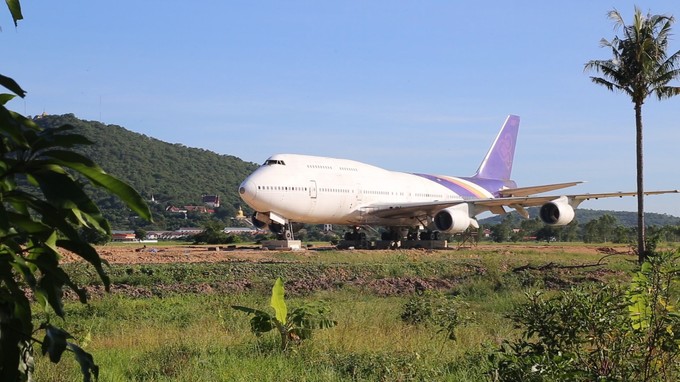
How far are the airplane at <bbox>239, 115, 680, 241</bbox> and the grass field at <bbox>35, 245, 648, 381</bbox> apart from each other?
1210 cm

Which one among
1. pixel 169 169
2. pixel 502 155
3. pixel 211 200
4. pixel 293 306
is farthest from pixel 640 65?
pixel 169 169

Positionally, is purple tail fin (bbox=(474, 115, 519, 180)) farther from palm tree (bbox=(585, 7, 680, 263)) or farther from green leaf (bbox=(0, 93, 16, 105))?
green leaf (bbox=(0, 93, 16, 105))

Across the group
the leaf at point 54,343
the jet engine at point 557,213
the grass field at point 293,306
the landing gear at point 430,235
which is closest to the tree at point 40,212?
the leaf at point 54,343

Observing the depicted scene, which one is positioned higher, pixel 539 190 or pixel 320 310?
pixel 539 190

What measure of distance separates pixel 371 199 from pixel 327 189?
11.3 feet

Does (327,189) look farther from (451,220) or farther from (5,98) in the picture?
(5,98)

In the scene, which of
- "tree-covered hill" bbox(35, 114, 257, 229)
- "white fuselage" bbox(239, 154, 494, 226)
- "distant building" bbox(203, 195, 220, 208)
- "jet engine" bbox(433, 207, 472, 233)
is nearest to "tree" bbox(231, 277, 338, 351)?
"white fuselage" bbox(239, 154, 494, 226)

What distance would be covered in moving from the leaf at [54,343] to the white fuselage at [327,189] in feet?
98.1

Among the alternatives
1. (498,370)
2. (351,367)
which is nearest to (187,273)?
(351,367)

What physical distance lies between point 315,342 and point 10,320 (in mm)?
6164

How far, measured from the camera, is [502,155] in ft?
165

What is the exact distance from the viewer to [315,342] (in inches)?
320

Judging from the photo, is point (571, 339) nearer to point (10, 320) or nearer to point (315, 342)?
point (315, 342)

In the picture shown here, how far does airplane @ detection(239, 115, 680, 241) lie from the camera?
32.9 meters
